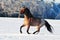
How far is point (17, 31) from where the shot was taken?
4.16 metres

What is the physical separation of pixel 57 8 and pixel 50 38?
2.05ft

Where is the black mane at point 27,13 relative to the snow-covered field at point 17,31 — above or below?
above

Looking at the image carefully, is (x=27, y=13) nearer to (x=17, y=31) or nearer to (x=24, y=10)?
(x=24, y=10)

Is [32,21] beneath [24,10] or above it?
beneath

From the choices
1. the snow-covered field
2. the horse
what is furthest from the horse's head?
the snow-covered field

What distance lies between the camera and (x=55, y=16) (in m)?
4.20

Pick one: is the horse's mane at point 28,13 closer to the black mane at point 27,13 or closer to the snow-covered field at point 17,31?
the black mane at point 27,13

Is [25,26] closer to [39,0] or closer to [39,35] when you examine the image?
[39,35]

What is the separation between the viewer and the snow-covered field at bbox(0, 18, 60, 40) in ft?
13.3

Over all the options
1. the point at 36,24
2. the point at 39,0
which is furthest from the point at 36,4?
the point at 36,24

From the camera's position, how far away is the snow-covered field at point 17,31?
13.3 ft

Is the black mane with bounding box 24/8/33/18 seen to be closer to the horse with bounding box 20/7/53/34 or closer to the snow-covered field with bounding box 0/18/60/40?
the horse with bounding box 20/7/53/34

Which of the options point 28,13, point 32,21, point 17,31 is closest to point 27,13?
point 28,13

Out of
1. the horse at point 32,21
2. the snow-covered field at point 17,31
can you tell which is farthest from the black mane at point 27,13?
the snow-covered field at point 17,31
